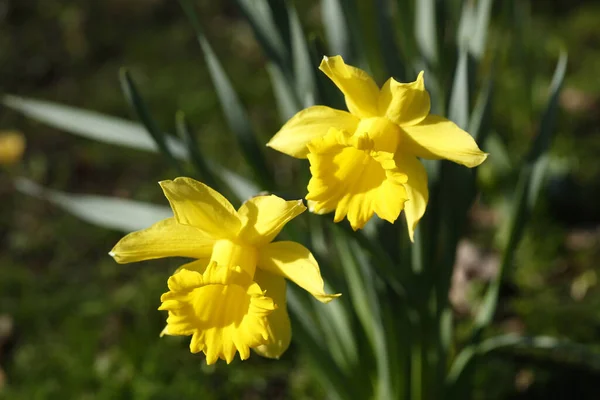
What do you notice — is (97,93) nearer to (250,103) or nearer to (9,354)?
(250,103)

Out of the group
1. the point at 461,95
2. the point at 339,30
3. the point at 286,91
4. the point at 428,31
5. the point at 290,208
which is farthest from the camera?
the point at 428,31

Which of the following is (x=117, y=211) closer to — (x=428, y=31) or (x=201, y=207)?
(x=201, y=207)

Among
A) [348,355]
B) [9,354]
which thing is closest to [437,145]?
[348,355]

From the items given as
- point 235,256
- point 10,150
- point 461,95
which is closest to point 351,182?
point 235,256

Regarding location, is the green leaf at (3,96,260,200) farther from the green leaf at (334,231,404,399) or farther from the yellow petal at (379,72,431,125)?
the yellow petal at (379,72,431,125)

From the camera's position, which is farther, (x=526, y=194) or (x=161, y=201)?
(x=161, y=201)

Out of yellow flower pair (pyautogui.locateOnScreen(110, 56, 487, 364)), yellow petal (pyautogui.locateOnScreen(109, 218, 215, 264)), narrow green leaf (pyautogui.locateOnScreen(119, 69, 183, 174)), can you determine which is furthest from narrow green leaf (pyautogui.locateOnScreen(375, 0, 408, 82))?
yellow petal (pyautogui.locateOnScreen(109, 218, 215, 264))
